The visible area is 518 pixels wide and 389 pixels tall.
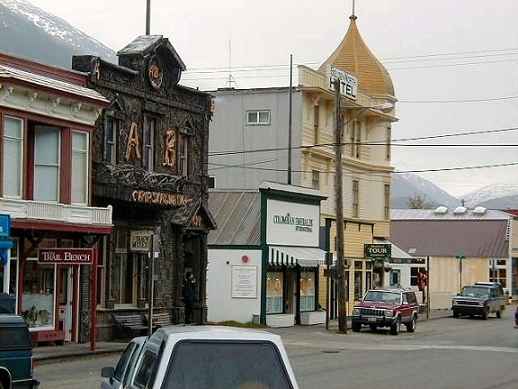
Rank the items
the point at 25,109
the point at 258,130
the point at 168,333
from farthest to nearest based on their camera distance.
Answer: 1. the point at 258,130
2. the point at 25,109
3. the point at 168,333

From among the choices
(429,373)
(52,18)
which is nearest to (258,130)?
(429,373)

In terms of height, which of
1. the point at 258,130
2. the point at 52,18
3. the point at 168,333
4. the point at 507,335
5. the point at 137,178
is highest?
the point at 52,18

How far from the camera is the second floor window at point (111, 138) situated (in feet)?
105

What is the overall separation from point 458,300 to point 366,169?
28.0 ft

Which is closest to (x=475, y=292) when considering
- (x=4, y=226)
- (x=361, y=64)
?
(x=361, y=64)

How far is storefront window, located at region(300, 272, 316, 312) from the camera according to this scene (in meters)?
46.3

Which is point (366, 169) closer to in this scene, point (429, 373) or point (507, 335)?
point (507, 335)

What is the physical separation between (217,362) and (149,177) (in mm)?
24572

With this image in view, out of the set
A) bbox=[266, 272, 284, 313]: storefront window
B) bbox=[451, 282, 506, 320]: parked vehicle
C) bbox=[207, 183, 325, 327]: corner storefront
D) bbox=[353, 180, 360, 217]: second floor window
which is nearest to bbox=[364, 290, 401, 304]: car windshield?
bbox=[207, 183, 325, 327]: corner storefront

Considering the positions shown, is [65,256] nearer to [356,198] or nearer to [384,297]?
[384,297]

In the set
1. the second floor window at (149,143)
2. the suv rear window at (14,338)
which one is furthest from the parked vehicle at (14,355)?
the second floor window at (149,143)

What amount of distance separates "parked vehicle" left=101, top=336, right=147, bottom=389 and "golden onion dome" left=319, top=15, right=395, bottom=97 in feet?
153

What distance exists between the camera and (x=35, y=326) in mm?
28828

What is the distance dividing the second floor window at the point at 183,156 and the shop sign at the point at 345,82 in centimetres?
1384
